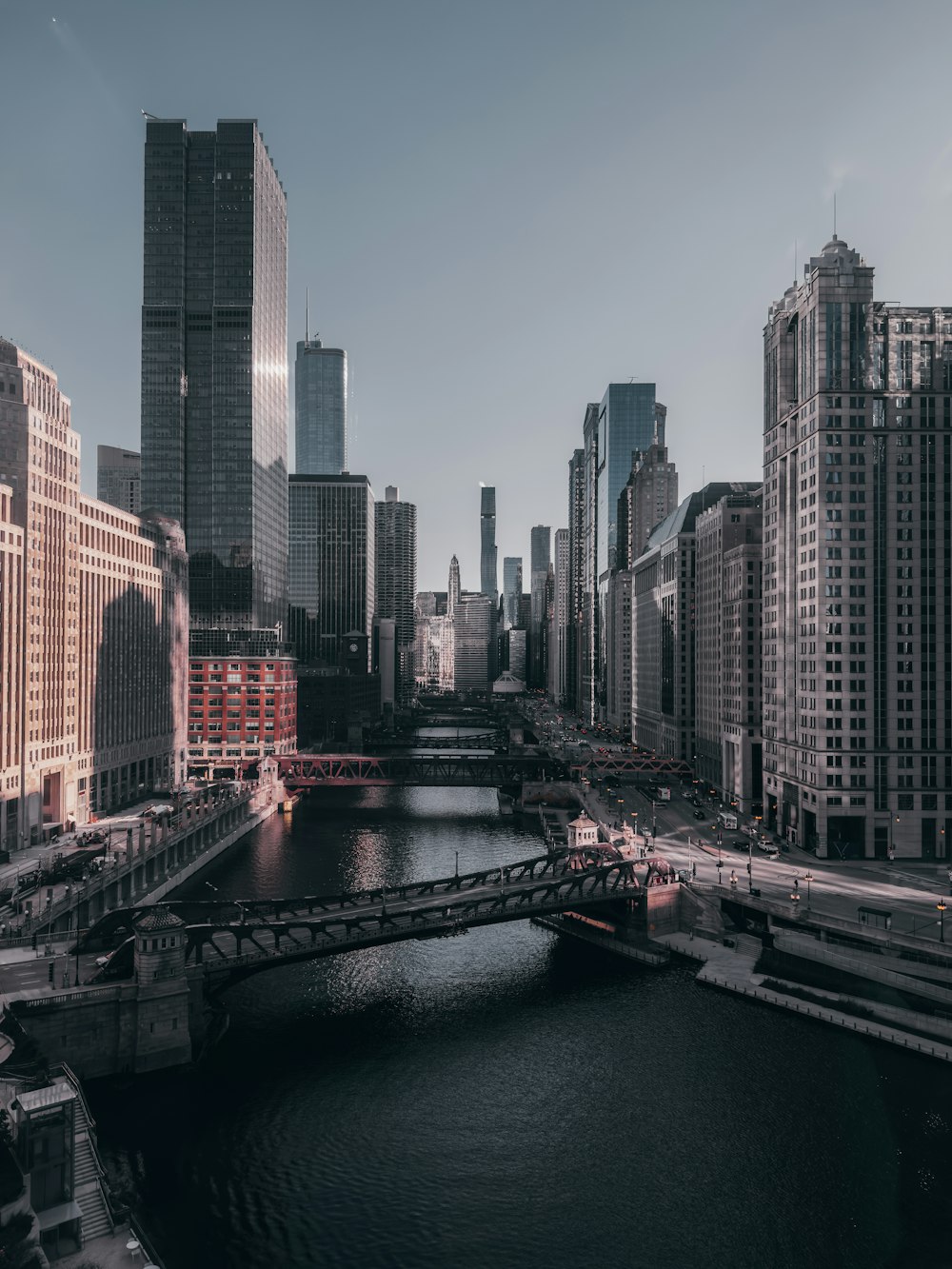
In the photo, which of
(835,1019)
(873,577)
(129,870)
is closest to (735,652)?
(873,577)

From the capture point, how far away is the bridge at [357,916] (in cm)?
8062

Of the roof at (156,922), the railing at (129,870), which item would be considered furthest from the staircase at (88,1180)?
the railing at (129,870)

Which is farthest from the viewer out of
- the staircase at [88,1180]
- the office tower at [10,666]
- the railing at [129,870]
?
the office tower at [10,666]

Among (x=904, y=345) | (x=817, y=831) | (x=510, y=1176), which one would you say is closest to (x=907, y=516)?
(x=904, y=345)

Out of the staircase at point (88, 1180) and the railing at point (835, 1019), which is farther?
the railing at point (835, 1019)

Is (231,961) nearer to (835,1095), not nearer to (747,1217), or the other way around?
(747,1217)

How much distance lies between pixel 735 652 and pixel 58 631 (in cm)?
12117

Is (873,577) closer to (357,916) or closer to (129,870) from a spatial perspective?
(357,916)

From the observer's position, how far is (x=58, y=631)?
490ft

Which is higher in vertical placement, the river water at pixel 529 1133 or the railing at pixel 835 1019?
the railing at pixel 835 1019

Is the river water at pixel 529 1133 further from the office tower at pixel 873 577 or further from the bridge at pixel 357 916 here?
the office tower at pixel 873 577

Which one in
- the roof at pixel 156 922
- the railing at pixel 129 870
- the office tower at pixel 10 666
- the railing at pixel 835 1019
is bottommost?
the railing at pixel 835 1019

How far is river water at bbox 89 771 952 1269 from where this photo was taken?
173ft

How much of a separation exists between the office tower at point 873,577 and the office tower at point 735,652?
34037mm
